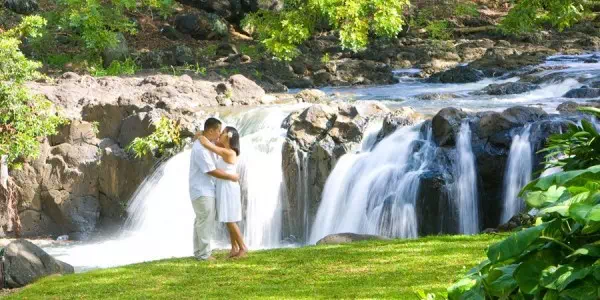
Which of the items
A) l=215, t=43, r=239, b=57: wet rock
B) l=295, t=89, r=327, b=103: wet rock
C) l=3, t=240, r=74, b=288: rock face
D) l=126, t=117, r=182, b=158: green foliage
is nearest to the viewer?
l=3, t=240, r=74, b=288: rock face

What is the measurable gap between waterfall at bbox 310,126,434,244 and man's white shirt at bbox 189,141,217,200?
5.48m

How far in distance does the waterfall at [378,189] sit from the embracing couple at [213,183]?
5.24 m

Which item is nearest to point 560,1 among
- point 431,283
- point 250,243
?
point 250,243

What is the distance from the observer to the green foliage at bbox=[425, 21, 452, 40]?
35625 millimetres

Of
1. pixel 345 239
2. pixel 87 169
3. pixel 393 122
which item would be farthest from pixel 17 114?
pixel 345 239

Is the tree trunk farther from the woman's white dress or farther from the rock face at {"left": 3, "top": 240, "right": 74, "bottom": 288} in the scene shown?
the woman's white dress

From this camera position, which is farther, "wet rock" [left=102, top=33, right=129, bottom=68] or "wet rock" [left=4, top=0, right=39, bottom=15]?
"wet rock" [left=4, top=0, right=39, bottom=15]

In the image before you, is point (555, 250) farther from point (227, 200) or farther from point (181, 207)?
point (181, 207)

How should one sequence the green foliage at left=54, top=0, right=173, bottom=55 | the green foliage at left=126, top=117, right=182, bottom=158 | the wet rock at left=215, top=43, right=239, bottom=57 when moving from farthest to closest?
the wet rock at left=215, top=43, right=239, bottom=57 < the green foliage at left=54, top=0, right=173, bottom=55 < the green foliage at left=126, top=117, right=182, bottom=158

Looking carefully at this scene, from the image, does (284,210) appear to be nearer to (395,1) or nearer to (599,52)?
(395,1)

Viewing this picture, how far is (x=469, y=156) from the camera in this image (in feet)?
50.1

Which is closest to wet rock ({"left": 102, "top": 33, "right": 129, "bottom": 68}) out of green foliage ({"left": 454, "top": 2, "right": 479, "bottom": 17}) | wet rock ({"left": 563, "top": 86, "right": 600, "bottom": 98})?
wet rock ({"left": 563, "top": 86, "right": 600, "bottom": 98})

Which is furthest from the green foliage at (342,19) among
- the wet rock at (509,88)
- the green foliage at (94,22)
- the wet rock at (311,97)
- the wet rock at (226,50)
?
the wet rock at (226,50)

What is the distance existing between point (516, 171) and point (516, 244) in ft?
39.3
